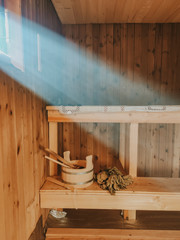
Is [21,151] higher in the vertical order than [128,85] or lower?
lower

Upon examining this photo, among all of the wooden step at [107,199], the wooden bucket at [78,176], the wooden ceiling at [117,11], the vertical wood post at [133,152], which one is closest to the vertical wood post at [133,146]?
the vertical wood post at [133,152]

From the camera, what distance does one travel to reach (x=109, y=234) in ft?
7.10

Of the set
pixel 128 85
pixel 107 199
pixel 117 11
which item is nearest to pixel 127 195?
pixel 107 199

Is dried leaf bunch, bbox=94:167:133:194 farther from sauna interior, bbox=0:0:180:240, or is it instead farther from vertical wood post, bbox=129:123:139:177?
vertical wood post, bbox=129:123:139:177

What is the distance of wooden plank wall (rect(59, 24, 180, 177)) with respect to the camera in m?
2.92

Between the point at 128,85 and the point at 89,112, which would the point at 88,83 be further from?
the point at 89,112

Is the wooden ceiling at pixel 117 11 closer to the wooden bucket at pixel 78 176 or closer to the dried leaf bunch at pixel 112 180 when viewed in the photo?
the wooden bucket at pixel 78 176

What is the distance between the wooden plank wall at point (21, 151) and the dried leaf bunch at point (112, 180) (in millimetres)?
643

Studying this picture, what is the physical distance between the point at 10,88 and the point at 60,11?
1.65 m

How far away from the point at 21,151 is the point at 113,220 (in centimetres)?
156

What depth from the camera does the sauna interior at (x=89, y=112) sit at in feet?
4.80

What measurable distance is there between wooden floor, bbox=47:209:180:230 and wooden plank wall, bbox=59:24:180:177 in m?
0.67

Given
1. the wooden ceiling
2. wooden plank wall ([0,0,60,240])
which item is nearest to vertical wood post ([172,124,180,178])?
the wooden ceiling

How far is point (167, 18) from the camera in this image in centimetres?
272
